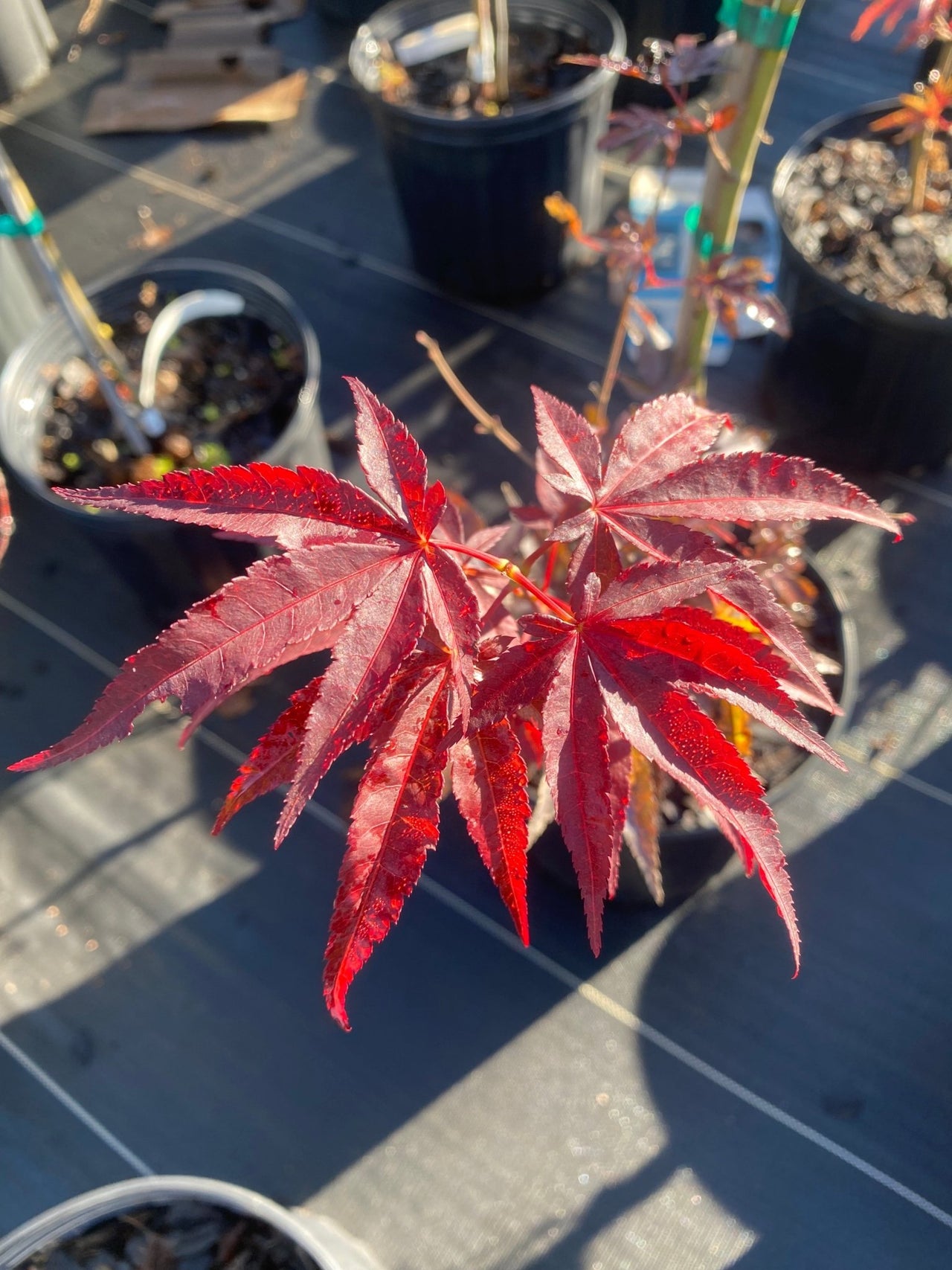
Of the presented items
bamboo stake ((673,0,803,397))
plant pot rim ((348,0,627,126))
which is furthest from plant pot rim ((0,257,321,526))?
bamboo stake ((673,0,803,397))

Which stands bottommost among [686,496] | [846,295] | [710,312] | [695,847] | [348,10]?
[695,847]

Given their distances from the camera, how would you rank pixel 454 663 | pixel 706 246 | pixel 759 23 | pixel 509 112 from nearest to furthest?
pixel 454 663
pixel 759 23
pixel 706 246
pixel 509 112

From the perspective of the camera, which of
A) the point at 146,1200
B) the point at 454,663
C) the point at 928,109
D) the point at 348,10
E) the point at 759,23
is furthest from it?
the point at 348,10

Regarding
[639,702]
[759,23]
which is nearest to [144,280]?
[759,23]

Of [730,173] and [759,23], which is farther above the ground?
[759,23]

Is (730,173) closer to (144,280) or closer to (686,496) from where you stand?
(686,496)

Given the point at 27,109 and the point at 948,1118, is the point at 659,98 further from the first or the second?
the point at 948,1118

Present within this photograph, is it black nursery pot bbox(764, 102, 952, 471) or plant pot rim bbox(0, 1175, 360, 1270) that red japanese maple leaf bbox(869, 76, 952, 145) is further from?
plant pot rim bbox(0, 1175, 360, 1270)

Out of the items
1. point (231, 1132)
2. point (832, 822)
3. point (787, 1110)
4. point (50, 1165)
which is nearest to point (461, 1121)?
point (231, 1132)
